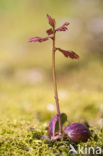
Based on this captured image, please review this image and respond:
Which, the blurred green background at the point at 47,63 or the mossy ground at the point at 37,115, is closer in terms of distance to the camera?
the mossy ground at the point at 37,115

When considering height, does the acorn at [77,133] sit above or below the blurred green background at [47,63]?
below

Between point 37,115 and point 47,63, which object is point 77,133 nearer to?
point 37,115

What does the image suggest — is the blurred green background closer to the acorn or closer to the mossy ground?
the mossy ground

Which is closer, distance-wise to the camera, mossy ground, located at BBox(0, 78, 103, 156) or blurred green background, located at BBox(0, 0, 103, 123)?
mossy ground, located at BBox(0, 78, 103, 156)

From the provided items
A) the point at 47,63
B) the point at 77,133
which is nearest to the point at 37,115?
the point at 77,133

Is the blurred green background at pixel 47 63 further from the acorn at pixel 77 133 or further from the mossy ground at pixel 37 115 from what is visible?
the acorn at pixel 77 133

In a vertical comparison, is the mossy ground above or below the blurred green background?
below

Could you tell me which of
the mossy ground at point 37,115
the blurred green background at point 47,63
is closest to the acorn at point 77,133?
the mossy ground at point 37,115

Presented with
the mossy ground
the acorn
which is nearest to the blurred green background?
the mossy ground

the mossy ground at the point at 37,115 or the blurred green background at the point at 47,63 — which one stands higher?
the blurred green background at the point at 47,63
